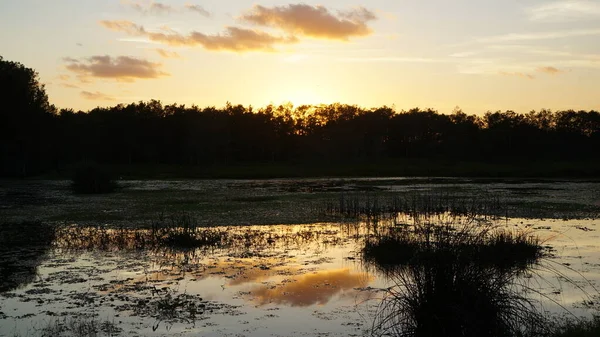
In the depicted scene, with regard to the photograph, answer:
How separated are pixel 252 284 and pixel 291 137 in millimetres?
95755

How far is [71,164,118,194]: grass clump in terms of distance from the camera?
1633 inches

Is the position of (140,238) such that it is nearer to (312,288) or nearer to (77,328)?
(312,288)

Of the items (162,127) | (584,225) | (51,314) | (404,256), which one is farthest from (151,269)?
(162,127)

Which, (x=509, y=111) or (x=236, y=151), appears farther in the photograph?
(x=509, y=111)

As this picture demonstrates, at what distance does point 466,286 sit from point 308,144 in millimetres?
103893

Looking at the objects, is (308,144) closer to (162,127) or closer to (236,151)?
(236,151)

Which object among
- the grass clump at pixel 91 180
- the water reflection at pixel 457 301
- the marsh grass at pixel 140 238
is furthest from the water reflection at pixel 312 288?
the grass clump at pixel 91 180

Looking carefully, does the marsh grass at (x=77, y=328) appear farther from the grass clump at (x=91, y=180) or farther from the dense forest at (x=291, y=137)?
the dense forest at (x=291, y=137)

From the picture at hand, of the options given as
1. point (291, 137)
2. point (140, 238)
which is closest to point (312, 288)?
point (140, 238)

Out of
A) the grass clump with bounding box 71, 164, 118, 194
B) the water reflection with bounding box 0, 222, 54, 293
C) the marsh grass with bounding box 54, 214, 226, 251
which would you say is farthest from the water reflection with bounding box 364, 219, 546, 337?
the grass clump with bounding box 71, 164, 118, 194

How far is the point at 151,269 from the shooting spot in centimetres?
1402

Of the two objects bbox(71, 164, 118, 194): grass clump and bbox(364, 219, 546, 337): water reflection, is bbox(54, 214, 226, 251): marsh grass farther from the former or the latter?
bbox(71, 164, 118, 194): grass clump

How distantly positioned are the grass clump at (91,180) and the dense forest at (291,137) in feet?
99.8

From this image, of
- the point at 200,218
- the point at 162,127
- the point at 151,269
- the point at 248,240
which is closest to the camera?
the point at 151,269
